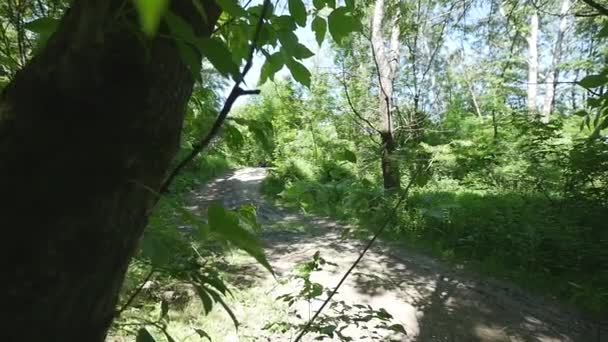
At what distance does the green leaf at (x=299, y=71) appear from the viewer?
95 cm

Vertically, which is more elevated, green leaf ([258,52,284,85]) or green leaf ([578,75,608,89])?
green leaf ([258,52,284,85])

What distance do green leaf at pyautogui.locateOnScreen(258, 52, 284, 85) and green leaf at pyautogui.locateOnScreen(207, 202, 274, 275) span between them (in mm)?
624

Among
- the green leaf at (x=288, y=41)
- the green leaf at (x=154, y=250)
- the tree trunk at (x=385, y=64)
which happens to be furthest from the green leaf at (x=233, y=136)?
the tree trunk at (x=385, y=64)

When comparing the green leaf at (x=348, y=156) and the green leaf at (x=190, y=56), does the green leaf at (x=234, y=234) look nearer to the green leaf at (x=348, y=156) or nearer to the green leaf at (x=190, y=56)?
the green leaf at (x=190, y=56)

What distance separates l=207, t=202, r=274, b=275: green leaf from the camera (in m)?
0.40

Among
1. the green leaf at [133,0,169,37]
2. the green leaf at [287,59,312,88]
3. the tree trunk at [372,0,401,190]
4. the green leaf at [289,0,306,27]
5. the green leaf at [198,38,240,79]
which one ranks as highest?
the tree trunk at [372,0,401,190]

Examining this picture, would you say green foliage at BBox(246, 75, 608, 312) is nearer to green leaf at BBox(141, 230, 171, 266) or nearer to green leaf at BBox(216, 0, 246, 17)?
green leaf at BBox(141, 230, 171, 266)

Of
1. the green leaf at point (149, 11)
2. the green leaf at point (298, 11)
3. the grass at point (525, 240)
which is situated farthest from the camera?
the grass at point (525, 240)

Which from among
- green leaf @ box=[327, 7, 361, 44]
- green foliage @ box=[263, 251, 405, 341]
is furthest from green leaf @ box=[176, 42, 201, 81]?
green foliage @ box=[263, 251, 405, 341]

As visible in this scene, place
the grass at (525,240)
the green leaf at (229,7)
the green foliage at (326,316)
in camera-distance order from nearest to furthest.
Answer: the green leaf at (229,7)
the green foliage at (326,316)
the grass at (525,240)

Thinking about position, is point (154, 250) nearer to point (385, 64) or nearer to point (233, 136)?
point (233, 136)

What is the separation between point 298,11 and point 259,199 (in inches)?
373

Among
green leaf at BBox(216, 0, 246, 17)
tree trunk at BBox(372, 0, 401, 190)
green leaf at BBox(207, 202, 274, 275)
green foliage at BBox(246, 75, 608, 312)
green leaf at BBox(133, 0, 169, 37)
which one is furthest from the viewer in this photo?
tree trunk at BBox(372, 0, 401, 190)

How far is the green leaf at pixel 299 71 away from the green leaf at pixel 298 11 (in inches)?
3.9
